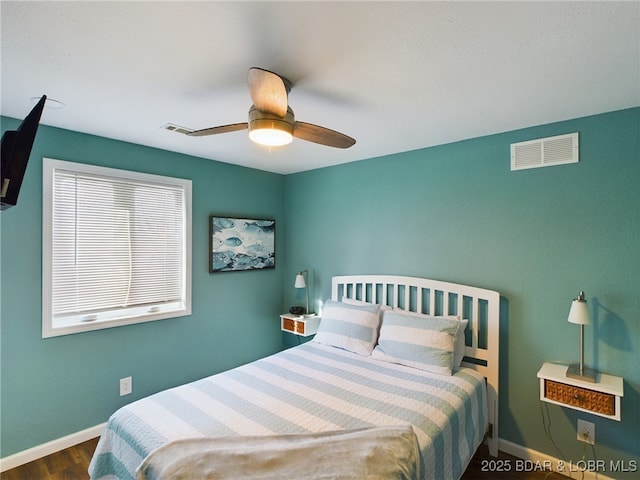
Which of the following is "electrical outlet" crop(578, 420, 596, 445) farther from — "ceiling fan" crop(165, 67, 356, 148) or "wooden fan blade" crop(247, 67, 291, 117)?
"wooden fan blade" crop(247, 67, 291, 117)

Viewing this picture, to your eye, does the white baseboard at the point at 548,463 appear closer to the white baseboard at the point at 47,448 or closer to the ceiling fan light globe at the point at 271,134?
the ceiling fan light globe at the point at 271,134

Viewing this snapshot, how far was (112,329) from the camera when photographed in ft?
9.02

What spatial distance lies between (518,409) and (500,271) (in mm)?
1035

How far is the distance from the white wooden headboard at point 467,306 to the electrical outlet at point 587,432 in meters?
0.50

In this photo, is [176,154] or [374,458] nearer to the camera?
[374,458]

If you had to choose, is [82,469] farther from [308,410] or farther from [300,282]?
[300,282]

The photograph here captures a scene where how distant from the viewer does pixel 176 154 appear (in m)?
3.14

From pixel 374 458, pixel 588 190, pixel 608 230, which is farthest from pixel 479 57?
pixel 374 458

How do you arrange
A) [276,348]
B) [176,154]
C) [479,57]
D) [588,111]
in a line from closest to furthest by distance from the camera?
[479,57] < [588,111] < [176,154] < [276,348]

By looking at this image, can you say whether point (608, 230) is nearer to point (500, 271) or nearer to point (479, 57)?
point (500, 271)

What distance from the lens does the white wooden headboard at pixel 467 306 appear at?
252 cm

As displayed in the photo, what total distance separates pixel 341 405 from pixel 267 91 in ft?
5.72

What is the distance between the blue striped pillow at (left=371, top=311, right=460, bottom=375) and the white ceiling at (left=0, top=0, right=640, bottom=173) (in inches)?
58.5

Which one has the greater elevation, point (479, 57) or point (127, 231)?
point (479, 57)
